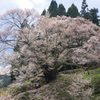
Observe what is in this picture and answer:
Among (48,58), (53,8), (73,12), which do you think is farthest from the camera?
(53,8)

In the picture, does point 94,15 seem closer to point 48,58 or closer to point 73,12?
point 73,12

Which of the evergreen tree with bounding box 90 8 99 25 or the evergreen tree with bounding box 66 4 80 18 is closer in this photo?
the evergreen tree with bounding box 90 8 99 25

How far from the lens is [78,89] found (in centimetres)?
466

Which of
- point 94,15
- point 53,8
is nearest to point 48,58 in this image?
point 94,15

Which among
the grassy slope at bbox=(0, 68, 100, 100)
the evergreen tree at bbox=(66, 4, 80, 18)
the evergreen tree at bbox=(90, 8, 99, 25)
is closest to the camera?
the grassy slope at bbox=(0, 68, 100, 100)

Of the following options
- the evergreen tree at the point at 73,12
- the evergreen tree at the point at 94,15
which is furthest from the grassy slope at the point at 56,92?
the evergreen tree at the point at 73,12

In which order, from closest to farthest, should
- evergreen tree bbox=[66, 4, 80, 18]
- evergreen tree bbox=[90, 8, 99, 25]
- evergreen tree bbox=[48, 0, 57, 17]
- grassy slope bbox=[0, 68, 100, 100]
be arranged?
grassy slope bbox=[0, 68, 100, 100] < evergreen tree bbox=[90, 8, 99, 25] < evergreen tree bbox=[66, 4, 80, 18] < evergreen tree bbox=[48, 0, 57, 17]

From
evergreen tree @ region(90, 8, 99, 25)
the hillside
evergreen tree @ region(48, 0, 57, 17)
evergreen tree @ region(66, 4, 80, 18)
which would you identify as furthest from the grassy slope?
evergreen tree @ region(48, 0, 57, 17)

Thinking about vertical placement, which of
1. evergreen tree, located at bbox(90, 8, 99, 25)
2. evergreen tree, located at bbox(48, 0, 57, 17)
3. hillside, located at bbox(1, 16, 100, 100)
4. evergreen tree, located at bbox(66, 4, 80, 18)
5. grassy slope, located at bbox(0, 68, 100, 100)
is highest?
evergreen tree, located at bbox(48, 0, 57, 17)

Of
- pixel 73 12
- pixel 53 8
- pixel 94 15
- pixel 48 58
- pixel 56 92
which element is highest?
pixel 53 8

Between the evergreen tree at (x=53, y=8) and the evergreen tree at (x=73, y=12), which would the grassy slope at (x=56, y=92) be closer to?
the evergreen tree at (x=73, y=12)

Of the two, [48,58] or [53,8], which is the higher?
[53,8]

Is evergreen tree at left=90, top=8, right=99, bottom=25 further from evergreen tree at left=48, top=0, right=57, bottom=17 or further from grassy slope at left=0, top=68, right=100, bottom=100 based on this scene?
grassy slope at left=0, top=68, right=100, bottom=100

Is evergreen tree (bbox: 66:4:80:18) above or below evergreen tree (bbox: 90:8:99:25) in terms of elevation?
above
